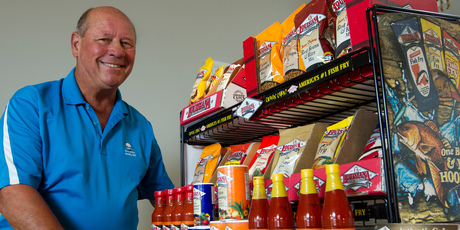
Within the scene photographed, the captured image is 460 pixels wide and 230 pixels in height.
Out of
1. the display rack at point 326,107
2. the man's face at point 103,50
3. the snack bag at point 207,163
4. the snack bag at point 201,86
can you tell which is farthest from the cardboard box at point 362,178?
the snack bag at point 201,86

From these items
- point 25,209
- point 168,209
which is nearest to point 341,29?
point 168,209

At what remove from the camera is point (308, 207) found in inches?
42.8

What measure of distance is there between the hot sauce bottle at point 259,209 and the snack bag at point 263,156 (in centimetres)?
35

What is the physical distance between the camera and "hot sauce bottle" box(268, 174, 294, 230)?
114 cm

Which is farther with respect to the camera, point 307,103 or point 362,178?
point 307,103

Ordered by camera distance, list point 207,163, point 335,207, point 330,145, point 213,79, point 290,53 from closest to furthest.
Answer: point 335,207 < point 330,145 < point 290,53 < point 207,163 < point 213,79

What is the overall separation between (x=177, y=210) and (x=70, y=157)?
521mm

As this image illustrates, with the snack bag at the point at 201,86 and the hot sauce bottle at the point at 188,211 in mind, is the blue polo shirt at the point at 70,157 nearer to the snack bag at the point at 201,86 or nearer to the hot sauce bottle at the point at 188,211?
the hot sauce bottle at the point at 188,211

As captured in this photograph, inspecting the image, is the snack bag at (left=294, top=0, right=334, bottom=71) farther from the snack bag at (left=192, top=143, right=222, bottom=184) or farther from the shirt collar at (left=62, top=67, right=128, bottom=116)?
the shirt collar at (left=62, top=67, right=128, bottom=116)

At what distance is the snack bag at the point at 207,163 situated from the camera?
215 cm

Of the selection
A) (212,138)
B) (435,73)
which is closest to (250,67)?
(212,138)

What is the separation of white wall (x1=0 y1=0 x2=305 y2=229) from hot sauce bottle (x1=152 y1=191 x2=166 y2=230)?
1522 millimetres

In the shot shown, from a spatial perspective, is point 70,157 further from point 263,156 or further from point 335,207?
point 335,207

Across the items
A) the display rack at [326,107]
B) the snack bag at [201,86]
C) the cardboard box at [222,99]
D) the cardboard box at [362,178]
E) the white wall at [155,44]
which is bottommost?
the cardboard box at [362,178]
